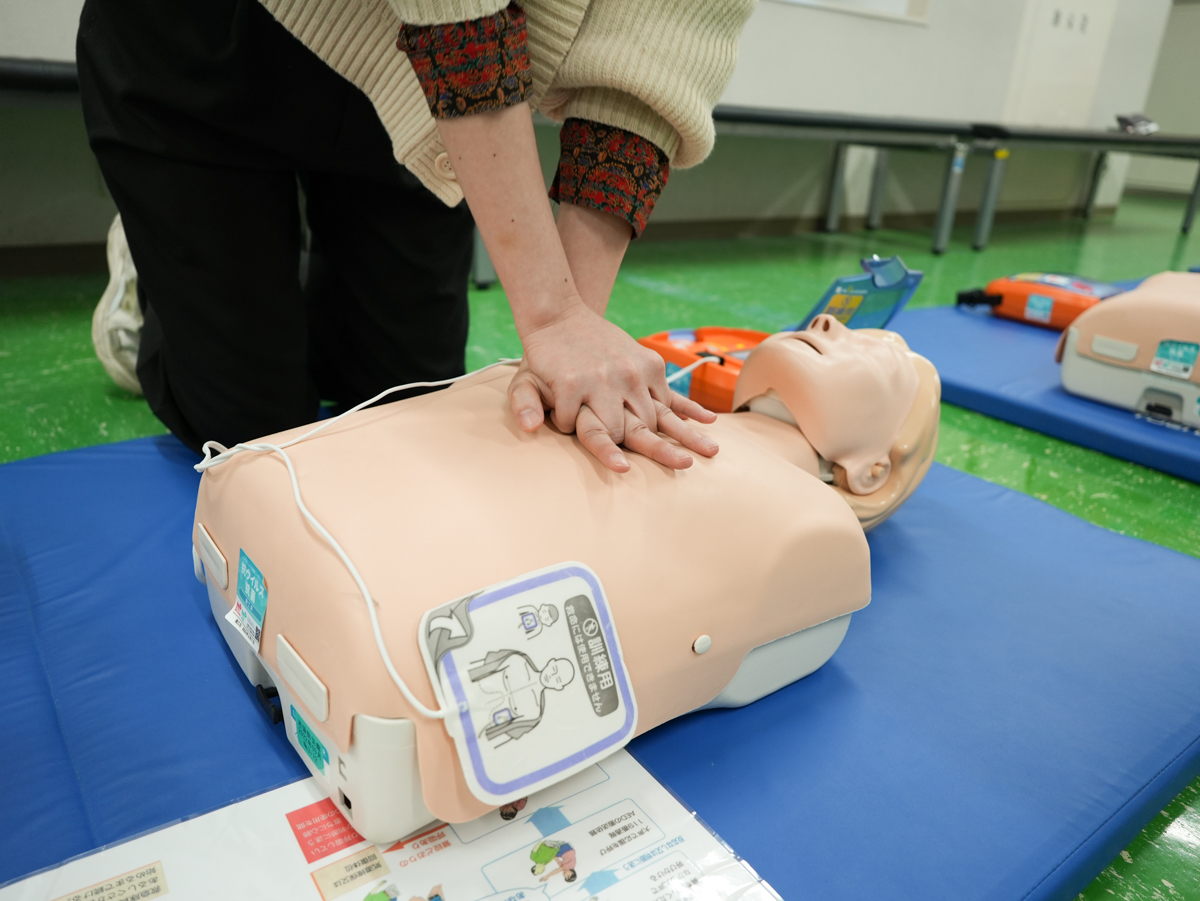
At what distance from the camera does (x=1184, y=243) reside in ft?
15.0

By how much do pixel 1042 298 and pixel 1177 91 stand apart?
680 centimetres

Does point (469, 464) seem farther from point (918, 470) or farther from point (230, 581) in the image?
point (918, 470)

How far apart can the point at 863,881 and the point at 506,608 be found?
34 centimetres

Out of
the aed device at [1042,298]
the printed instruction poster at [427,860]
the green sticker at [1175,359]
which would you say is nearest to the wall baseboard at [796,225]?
the aed device at [1042,298]

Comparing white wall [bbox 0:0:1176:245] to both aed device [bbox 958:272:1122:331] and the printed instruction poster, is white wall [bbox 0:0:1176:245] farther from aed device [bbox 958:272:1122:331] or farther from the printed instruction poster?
the printed instruction poster

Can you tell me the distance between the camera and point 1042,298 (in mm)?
2176

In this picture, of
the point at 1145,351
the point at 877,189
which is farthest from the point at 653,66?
the point at 877,189

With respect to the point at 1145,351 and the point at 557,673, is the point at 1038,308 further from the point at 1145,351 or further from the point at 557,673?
the point at 557,673

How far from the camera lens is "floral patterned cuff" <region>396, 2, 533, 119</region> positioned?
65 centimetres

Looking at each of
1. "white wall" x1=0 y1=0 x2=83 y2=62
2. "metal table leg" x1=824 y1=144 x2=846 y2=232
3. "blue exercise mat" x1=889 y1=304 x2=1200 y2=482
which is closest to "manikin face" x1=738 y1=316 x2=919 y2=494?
"blue exercise mat" x1=889 y1=304 x2=1200 y2=482

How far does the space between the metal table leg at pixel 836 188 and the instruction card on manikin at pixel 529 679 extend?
4046mm

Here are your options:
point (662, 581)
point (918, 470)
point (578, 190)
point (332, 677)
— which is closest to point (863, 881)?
point (662, 581)

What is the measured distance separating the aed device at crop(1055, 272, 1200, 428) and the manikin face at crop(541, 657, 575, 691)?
1440 mm

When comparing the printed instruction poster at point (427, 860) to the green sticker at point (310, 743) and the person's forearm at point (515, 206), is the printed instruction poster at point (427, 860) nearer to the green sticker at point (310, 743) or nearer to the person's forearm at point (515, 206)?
the green sticker at point (310, 743)
